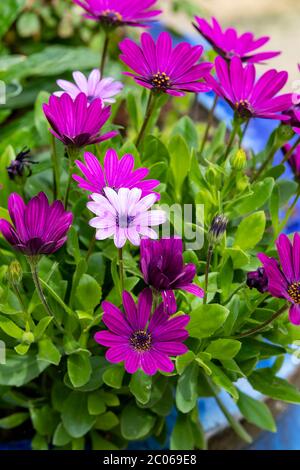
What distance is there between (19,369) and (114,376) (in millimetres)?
95

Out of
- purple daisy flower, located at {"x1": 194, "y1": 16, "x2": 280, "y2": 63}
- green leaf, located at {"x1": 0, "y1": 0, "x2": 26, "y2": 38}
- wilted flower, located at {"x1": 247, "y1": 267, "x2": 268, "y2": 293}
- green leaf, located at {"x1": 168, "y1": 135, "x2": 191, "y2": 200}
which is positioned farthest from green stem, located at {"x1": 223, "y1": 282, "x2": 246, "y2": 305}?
green leaf, located at {"x1": 0, "y1": 0, "x2": 26, "y2": 38}

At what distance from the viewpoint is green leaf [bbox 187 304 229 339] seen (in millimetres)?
612

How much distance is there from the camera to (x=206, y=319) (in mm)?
621

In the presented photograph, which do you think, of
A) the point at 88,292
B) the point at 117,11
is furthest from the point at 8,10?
the point at 88,292

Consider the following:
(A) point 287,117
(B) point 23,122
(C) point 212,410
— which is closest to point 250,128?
(B) point 23,122

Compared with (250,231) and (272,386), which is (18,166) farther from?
(272,386)

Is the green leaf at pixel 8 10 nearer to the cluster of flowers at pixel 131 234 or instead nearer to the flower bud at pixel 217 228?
the cluster of flowers at pixel 131 234

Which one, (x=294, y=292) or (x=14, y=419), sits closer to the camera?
(x=294, y=292)

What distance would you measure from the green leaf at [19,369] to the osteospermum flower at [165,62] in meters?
0.29

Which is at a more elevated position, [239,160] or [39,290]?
[239,160]

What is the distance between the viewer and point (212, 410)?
0.92 metres

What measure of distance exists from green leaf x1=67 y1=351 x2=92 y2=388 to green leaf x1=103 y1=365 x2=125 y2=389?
0.02 meters

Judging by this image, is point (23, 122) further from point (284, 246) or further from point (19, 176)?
point (284, 246)

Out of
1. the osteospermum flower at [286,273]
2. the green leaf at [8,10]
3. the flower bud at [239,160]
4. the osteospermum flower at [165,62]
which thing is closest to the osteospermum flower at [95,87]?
the osteospermum flower at [165,62]
